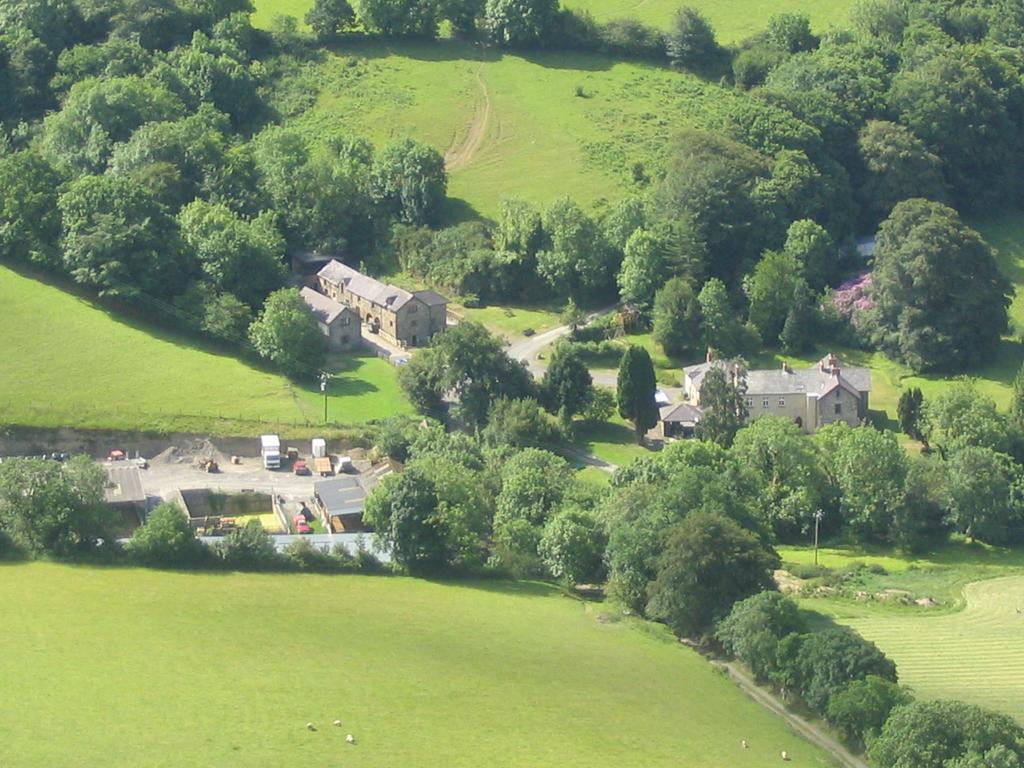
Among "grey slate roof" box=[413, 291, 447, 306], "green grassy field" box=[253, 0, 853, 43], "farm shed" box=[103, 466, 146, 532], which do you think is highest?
"green grassy field" box=[253, 0, 853, 43]

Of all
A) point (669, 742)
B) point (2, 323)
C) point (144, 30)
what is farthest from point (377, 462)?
point (144, 30)

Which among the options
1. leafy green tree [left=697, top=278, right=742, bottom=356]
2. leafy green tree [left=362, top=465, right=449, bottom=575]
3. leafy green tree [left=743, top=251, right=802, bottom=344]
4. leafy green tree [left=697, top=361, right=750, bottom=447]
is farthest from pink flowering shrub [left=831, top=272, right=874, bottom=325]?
leafy green tree [left=362, top=465, right=449, bottom=575]

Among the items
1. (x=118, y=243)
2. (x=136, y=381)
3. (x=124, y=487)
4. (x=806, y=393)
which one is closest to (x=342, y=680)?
(x=124, y=487)

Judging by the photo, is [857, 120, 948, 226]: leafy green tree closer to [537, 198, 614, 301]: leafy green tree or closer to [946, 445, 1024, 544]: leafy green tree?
[537, 198, 614, 301]: leafy green tree

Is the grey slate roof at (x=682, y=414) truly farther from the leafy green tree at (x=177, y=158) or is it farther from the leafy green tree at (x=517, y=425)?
the leafy green tree at (x=177, y=158)

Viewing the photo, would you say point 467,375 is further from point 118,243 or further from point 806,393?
point 118,243

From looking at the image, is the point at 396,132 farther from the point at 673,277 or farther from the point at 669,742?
the point at 669,742
